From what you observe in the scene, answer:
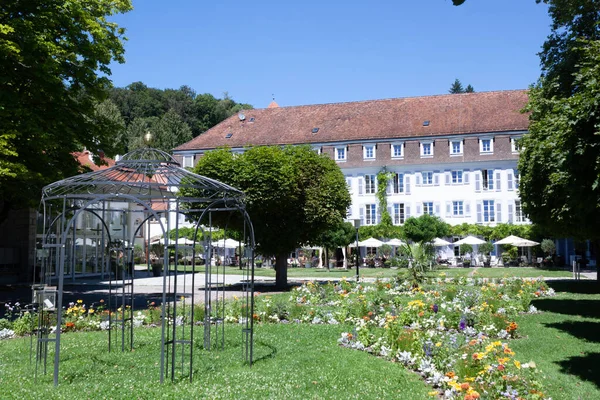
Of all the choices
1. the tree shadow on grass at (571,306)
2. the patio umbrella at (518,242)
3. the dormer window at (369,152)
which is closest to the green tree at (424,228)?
the patio umbrella at (518,242)

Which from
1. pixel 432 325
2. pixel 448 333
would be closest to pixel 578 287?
pixel 448 333

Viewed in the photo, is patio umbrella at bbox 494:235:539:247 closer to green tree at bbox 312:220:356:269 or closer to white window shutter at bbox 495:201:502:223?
white window shutter at bbox 495:201:502:223

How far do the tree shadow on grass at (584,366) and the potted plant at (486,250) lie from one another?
3641 cm

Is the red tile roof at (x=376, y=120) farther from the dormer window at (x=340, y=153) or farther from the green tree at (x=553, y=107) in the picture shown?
the green tree at (x=553, y=107)

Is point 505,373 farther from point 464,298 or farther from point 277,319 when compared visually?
point 464,298

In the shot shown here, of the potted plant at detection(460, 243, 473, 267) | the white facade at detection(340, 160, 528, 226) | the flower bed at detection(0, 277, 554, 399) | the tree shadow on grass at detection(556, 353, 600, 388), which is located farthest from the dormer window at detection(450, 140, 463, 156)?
the tree shadow on grass at detection(556, 353, 600, 388)

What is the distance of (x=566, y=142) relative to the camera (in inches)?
438

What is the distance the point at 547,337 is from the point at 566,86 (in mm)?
13574

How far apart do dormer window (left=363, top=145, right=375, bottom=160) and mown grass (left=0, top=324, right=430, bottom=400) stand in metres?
39.2

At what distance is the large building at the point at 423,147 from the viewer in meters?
47.4

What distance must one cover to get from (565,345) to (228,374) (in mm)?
6690

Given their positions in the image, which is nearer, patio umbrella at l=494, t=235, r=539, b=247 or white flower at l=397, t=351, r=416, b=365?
white flower at l=397, t=351, r=416, b=365

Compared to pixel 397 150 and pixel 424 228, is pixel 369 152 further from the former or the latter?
pixel 424 228

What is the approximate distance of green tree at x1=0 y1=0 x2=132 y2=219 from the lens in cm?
1708
